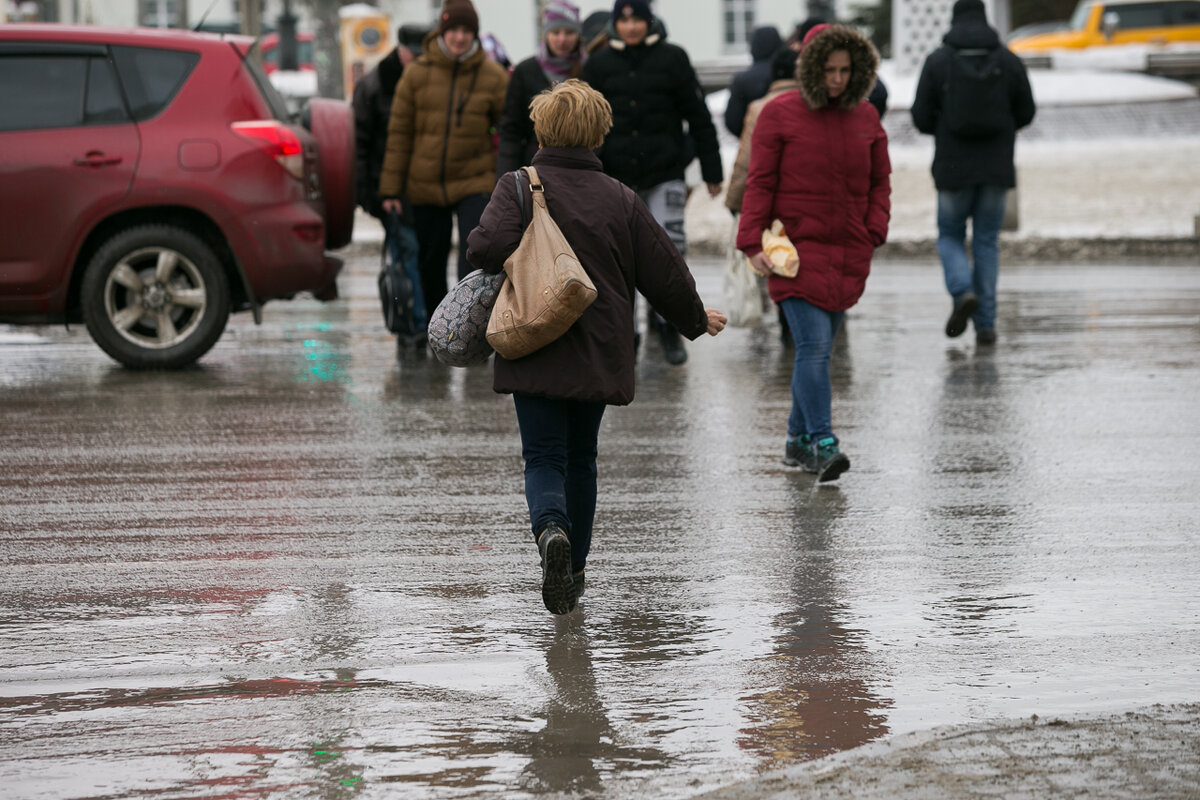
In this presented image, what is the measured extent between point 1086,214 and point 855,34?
13788mm

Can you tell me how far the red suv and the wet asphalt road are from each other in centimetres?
43

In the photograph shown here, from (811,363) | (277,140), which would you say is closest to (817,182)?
(811,363)

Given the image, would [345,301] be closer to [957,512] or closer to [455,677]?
[957,512]

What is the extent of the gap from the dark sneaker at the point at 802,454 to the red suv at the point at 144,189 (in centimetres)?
391

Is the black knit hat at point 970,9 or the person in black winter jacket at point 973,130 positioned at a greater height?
the black knit hat at point 970,9

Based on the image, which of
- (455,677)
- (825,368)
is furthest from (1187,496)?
(455,677)

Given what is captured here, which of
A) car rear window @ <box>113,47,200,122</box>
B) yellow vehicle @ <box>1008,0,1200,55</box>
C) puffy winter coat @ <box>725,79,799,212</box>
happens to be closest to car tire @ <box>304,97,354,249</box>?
car rear window @ <box>113,47,200,122</box>

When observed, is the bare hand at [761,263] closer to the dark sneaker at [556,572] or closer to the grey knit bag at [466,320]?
the grey knit bag at [466,320]

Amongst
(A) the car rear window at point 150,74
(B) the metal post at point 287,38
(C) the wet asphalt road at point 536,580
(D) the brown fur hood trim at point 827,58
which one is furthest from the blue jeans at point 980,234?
(B) the metal post at point 287,38

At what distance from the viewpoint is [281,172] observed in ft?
34.8

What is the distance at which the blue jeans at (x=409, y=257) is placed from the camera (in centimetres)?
1163

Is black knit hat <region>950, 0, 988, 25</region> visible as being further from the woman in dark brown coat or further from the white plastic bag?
the woman in dark brown coat

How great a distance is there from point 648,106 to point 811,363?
3.40 metres

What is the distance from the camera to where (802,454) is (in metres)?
7.67
